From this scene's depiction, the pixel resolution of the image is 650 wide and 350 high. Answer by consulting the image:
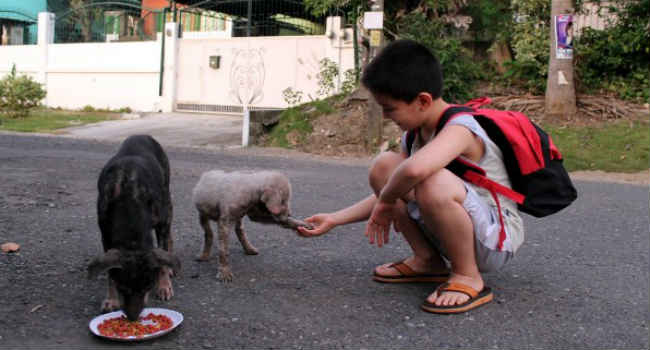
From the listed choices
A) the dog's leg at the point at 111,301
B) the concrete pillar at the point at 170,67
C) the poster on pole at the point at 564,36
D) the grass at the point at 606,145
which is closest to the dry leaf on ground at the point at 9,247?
the dog's leg at the point at 111,301

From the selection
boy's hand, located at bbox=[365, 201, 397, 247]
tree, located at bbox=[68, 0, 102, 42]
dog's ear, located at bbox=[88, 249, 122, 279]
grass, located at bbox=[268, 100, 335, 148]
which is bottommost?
dog's ear, located at bbox=[88, 249, 122, 279]

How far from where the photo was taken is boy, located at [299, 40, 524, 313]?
3062 millimetres

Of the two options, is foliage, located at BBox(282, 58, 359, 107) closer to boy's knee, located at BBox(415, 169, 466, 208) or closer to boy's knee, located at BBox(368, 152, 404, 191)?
boy's knee, located at BBox(368, 152, 404, 191)

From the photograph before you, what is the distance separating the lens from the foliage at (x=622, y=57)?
1320cm

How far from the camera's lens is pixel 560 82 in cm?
1256

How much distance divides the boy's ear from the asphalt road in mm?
1110

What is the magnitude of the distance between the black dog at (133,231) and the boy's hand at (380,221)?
3.48 feet

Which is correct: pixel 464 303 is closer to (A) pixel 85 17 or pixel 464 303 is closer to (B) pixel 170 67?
(B) pixel 170 67

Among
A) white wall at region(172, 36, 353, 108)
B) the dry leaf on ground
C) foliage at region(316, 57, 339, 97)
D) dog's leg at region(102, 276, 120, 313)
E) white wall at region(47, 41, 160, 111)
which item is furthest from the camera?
white wall at region(47, 41, 160, 111)

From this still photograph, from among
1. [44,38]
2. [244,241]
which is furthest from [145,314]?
[44,38]

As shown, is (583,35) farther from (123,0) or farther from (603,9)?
(123,0)

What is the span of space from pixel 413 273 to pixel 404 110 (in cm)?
111

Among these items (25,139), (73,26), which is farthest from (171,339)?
(73,26)

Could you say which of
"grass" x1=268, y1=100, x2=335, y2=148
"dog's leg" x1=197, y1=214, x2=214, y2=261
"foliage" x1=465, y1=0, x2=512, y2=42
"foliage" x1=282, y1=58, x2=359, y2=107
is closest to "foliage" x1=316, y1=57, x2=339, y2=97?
"foliage" x1=282, y1=58, x2=359, y2=107
